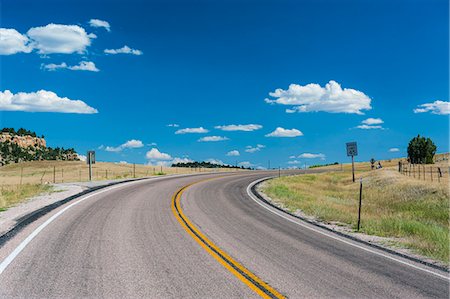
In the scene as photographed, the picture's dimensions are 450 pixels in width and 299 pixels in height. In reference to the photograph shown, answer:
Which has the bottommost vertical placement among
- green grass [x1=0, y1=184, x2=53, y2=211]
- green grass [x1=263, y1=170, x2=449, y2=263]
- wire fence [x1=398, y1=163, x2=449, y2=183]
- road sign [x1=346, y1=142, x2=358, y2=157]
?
green grass [x1=263, y1=170, x2=449, y2=263]

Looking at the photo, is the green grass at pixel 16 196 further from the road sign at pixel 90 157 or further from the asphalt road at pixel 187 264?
the road sign at pixel 90 157

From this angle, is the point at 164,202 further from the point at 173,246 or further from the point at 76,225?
the point at 173,246

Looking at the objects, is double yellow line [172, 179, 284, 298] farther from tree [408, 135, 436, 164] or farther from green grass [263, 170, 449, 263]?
tree [408, 135, 436, 164]

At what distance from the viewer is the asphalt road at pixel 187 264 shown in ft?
20.5

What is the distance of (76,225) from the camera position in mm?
11617

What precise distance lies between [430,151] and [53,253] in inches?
3485

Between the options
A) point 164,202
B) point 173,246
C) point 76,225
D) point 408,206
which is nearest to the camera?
point 173,246

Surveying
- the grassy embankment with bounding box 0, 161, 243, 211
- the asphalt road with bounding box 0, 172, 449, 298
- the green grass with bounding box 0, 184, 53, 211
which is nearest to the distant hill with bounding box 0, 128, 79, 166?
the grassy embankment with bounding box 0, 161, 243, 211

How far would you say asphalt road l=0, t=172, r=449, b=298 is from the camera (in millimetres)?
6254

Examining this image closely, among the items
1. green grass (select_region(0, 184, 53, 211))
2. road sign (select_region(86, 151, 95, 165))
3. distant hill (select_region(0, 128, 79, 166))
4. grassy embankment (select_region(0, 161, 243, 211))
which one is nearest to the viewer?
green grass (select_region(0, 184, 53, 211))

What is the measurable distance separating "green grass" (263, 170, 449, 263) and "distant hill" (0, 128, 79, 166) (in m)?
103

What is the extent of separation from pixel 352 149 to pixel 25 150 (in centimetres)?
11808

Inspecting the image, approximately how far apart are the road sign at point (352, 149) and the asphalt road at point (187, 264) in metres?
27.7

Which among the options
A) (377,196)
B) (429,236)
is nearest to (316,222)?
(429,236)
